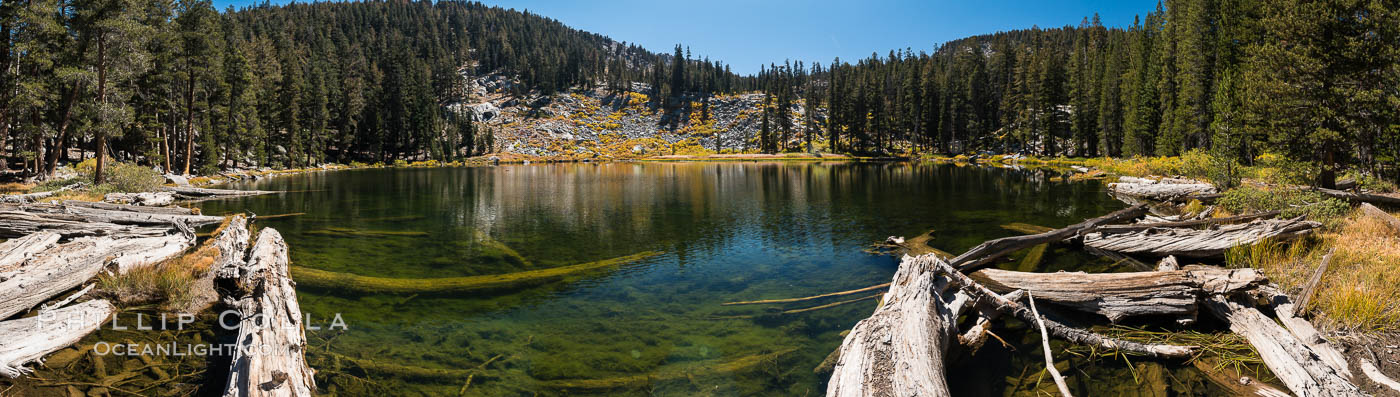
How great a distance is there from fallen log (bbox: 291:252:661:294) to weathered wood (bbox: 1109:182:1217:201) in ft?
89.3

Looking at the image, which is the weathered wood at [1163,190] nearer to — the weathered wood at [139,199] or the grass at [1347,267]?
the grass at [1347,267]

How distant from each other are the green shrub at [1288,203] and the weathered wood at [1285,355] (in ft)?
Result: 23.0

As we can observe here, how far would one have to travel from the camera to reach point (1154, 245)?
12164 mm

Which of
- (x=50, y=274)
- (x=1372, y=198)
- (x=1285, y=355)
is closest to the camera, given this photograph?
(x=1285, y=355)

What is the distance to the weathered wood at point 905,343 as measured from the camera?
521 centimetres

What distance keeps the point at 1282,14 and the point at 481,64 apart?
7478 inches

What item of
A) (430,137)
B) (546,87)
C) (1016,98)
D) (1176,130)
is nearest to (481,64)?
(546,87)

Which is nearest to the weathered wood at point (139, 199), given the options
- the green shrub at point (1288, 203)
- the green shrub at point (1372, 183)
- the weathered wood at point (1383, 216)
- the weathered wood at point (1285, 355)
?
the weathered wood at point (1285, 355)

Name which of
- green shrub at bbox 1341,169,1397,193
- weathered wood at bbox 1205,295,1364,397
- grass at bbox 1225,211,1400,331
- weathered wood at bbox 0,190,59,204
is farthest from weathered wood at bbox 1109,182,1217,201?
weathered wood at bbox 0,190,59,204

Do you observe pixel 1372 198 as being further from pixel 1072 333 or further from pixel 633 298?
pixel 633 298

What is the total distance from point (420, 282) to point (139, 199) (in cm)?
2306

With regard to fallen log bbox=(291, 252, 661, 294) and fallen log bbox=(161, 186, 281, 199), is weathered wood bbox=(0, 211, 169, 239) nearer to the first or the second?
fallen log bbox=(291, 252, 661, 294)

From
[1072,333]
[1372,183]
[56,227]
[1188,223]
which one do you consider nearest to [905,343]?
[1072,333]

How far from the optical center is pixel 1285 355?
251 inches
